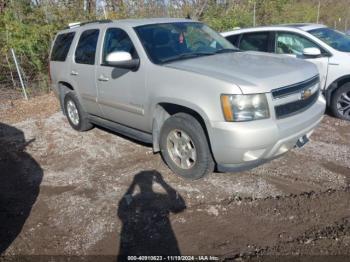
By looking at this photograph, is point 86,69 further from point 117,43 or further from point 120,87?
point 120,87

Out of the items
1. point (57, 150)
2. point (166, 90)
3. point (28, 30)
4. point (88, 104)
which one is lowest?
point (57, 150)

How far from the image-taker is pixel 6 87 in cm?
984

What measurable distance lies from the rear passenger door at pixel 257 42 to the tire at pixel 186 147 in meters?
3.42

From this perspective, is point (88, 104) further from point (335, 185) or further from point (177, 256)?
point (335, 185)

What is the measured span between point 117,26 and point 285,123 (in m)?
2.71

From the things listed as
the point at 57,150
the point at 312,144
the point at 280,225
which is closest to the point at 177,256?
the point at 280,225

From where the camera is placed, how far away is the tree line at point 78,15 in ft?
30.3

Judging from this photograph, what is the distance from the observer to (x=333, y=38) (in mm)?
6738

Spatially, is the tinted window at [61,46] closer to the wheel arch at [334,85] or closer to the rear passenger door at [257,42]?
the rear passenger door at [257,42]

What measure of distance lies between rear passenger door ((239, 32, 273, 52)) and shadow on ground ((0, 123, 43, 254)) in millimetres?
4463

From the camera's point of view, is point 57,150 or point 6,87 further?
point 6,87

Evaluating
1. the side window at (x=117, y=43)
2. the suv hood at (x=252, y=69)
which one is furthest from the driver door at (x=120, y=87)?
the suv hood at (x=252, y=69)

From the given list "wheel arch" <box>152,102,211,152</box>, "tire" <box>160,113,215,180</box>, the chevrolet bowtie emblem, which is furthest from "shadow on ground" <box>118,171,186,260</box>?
the chevrolet bowtie emblem

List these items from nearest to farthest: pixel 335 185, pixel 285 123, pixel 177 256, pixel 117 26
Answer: pixel 177 256, pixel 285 123, pixel 335 185, pixel 117 26
